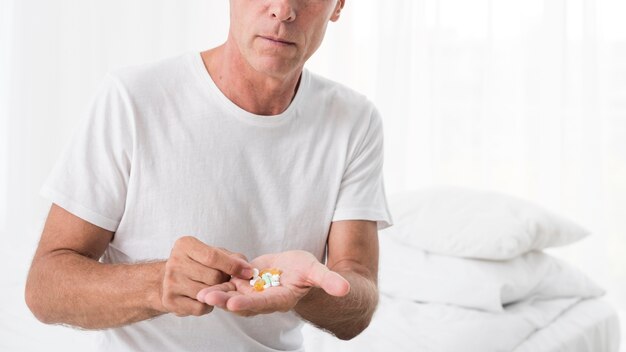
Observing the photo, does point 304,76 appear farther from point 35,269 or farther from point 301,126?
point 35,269

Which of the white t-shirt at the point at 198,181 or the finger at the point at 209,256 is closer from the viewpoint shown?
the finger at the point at 209,256

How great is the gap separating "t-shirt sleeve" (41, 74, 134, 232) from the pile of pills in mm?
323

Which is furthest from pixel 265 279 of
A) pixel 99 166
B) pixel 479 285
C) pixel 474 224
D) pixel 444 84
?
pixel 444 84

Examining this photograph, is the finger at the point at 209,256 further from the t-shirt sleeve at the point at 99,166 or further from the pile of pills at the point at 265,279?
the t-shirt sleeve at the point at 99,166

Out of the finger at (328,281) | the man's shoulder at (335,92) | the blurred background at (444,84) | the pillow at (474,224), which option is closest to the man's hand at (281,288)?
the finger at (328,281)

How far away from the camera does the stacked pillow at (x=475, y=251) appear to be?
2643 millimetres

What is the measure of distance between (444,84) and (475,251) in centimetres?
144

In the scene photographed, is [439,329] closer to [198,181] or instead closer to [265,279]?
[198,181]

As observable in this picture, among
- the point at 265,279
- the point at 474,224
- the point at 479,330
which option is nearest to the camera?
the point at 265,279

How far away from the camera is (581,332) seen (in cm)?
262

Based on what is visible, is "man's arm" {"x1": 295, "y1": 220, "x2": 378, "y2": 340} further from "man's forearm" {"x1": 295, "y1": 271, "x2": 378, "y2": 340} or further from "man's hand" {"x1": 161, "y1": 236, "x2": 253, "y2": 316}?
"man's hand" {"x1": 161, "y1": 236, "x2": 253, "y2": 316}

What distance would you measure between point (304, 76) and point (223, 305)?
2.24ft

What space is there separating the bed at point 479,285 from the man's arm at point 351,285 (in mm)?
567

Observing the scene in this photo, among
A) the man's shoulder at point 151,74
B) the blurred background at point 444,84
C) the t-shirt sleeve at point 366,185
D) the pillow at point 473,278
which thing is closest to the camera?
the man's shoulder at point 151,74
